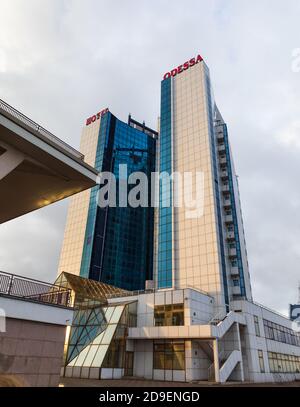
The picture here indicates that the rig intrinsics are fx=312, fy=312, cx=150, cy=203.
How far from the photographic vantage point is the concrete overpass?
49.1ft

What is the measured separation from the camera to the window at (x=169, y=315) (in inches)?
1491

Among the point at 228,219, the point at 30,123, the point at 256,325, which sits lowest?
the point at 256,325

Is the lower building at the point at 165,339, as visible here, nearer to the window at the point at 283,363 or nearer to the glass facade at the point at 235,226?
the window at the point at 283,363

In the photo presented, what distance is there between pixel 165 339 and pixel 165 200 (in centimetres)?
2951

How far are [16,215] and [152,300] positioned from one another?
24.4 meters

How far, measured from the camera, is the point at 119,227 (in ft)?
315

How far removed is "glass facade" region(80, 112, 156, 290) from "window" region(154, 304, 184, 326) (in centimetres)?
4597

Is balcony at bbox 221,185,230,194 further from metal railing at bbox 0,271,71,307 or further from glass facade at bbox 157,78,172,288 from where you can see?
metal railing at bbox 0,271,71,307

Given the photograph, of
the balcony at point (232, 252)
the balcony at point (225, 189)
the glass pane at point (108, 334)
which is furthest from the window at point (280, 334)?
the glass pane at point (108, 334)

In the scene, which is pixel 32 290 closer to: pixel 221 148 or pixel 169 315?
pixel 169 315

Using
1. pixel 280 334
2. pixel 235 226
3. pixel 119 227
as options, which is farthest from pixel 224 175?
pixel 119 227

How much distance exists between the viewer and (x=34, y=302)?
14.1 metres

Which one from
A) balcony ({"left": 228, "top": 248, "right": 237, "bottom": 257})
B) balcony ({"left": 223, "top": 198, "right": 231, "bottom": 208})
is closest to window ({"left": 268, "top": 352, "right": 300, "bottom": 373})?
balcony ({"left": 228, "top": 248, "right": 237, "bottom": 257})

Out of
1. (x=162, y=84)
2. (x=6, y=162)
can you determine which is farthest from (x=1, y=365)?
(x=162, y=84)
